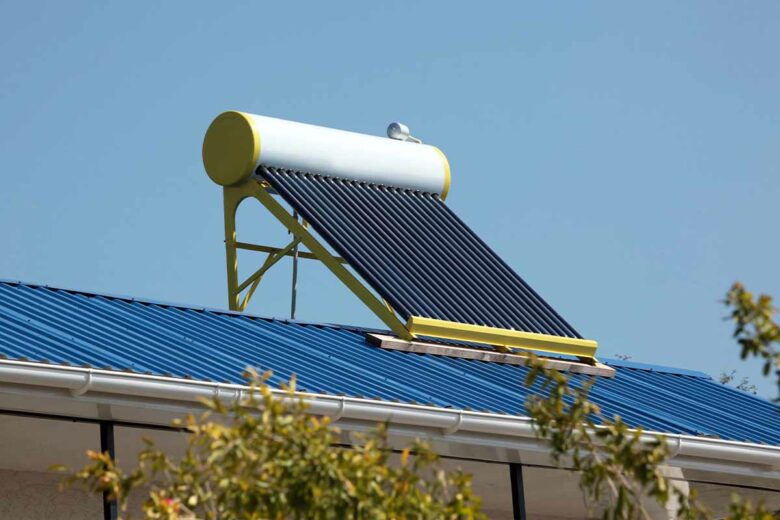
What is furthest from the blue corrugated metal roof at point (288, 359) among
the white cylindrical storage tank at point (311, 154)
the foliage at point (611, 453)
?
the foliage at point (611, 453)

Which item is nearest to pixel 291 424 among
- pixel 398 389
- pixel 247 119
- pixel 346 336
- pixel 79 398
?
pixel 79 398

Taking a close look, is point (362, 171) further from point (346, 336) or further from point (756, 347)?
point (756, 347)

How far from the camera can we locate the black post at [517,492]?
38.8ft

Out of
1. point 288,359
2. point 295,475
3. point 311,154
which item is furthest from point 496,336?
point 295,475

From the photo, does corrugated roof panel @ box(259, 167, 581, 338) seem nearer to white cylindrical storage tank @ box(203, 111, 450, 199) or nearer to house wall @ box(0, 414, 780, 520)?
white cylindrical storage tank @ box(203, 111, 450, 199)

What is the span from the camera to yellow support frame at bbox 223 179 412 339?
51.4 feet

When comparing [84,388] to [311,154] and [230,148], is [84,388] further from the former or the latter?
[230,148]

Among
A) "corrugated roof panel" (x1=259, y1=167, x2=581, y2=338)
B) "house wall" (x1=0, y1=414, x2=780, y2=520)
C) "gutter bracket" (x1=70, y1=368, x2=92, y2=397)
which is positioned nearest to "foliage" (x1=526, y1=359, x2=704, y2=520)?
"house wall" (x1=0, y1=414, x2=780, y2=520)

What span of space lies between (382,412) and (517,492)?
144cm

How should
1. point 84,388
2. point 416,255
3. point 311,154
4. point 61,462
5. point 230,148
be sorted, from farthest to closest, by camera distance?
point 230,148
point 311,154
point 416,255
point 61,462
point 84,388

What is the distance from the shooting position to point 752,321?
19.7ft

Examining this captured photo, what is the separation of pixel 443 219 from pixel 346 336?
2.91 meters

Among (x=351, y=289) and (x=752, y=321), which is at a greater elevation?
(x=351, y=289)

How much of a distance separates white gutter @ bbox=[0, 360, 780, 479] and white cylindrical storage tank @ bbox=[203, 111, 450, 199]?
6012 mm
